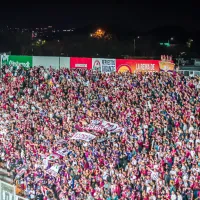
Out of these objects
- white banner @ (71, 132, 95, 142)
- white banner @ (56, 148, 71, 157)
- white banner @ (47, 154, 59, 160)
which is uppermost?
white banner @ (71, 132, 95, 142)

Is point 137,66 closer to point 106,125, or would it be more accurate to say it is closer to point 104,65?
point 104,65

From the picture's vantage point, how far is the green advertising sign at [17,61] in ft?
113

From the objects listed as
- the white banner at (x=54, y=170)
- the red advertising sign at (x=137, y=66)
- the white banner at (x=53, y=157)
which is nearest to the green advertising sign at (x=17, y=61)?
the red advertising sign at (x=137, y=66)

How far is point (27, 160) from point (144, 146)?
6.33 metres

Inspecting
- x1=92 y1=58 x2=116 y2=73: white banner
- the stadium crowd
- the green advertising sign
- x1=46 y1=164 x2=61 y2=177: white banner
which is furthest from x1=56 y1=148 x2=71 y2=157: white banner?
the green advertising sign

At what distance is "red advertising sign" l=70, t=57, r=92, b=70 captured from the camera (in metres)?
31.2

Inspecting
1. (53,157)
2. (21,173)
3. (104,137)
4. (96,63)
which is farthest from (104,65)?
(21,173)

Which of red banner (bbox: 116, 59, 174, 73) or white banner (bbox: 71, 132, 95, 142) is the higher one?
red banner (bbox: 116, 59, 174, 73)

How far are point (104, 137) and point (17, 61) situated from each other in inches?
613

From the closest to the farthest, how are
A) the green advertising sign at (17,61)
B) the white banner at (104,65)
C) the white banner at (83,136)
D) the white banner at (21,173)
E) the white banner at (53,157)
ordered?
the white banner at (21,173)
the white banner at (53,157)
the white banner at (83,136)
the white banner at (104,65)
the green advertising sign at (17,61)

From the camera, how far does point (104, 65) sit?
30406 mm

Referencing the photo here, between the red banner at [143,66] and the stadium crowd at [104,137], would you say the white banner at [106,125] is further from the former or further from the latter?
the red banner at [143,66]

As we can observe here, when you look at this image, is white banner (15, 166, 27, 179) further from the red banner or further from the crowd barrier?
the red banner

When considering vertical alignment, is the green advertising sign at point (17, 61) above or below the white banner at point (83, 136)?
above
